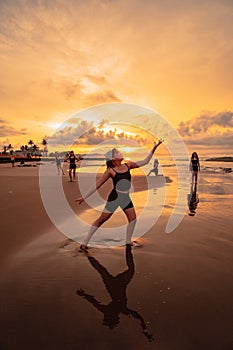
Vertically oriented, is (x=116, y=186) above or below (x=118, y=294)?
above

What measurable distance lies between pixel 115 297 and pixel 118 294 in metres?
0.09

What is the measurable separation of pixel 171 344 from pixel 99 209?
298 inches

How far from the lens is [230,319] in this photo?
10.2 ft

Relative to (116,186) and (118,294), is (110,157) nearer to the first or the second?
(116,186)

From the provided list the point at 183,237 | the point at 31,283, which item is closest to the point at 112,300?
the point at 31,283

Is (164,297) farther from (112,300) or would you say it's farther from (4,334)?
(4,334)

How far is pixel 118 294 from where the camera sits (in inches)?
147

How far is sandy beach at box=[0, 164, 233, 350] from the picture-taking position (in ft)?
9.24

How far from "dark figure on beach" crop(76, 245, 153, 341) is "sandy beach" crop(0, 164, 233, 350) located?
1 centimetres

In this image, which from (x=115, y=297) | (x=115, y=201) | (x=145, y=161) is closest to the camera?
(x=115, y=297)

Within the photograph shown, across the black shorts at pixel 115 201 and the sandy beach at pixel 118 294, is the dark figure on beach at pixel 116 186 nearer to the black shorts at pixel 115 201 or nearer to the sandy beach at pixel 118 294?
the black shorts at pixel 115 201

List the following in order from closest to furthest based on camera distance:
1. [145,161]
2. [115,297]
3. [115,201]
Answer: [115,297], [115,201], [145,161]

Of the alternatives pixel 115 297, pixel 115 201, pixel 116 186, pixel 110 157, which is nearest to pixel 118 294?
pixel 115 297

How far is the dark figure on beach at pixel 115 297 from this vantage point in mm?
3107
